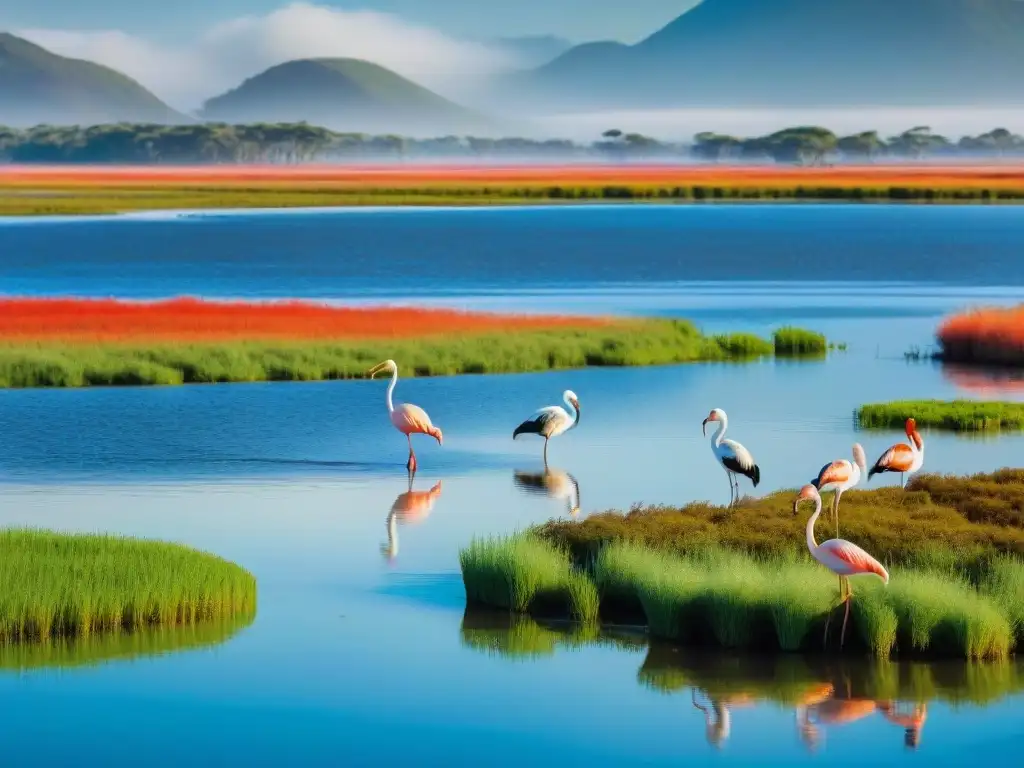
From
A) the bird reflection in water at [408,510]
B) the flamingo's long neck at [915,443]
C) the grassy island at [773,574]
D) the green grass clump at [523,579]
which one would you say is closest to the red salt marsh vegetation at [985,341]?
the flamingo's long neck at [915,443]

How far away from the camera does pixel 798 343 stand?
1839 inches

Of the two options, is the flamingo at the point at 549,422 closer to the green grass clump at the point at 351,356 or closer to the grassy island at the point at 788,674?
the grassy island at the point at 788,674

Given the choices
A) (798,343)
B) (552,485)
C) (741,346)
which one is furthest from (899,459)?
(798,343)

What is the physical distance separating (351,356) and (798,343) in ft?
37.6

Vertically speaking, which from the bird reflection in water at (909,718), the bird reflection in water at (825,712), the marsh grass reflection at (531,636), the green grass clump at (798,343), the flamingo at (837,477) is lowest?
the green grass clump at (798,343)

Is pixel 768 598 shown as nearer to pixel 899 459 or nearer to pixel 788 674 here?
pixel 788 674

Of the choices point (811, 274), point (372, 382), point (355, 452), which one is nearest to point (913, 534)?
point (355, 452)

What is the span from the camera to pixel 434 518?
75.3 ft

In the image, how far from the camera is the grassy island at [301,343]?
126 ft

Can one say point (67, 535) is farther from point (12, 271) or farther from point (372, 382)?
point (12, 271)

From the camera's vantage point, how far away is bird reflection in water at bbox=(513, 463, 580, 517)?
80.6 ft

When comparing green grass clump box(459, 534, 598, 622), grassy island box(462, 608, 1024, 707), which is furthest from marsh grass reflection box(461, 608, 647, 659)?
green grass clump box(459, 534, 598, 622)

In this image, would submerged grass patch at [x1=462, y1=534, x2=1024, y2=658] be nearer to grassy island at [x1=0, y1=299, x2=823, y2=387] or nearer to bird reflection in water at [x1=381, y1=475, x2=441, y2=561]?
bird reflection in water at [x1=381, y1=475, x2=441, y2=561]

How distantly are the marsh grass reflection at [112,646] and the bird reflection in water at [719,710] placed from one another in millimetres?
4142
